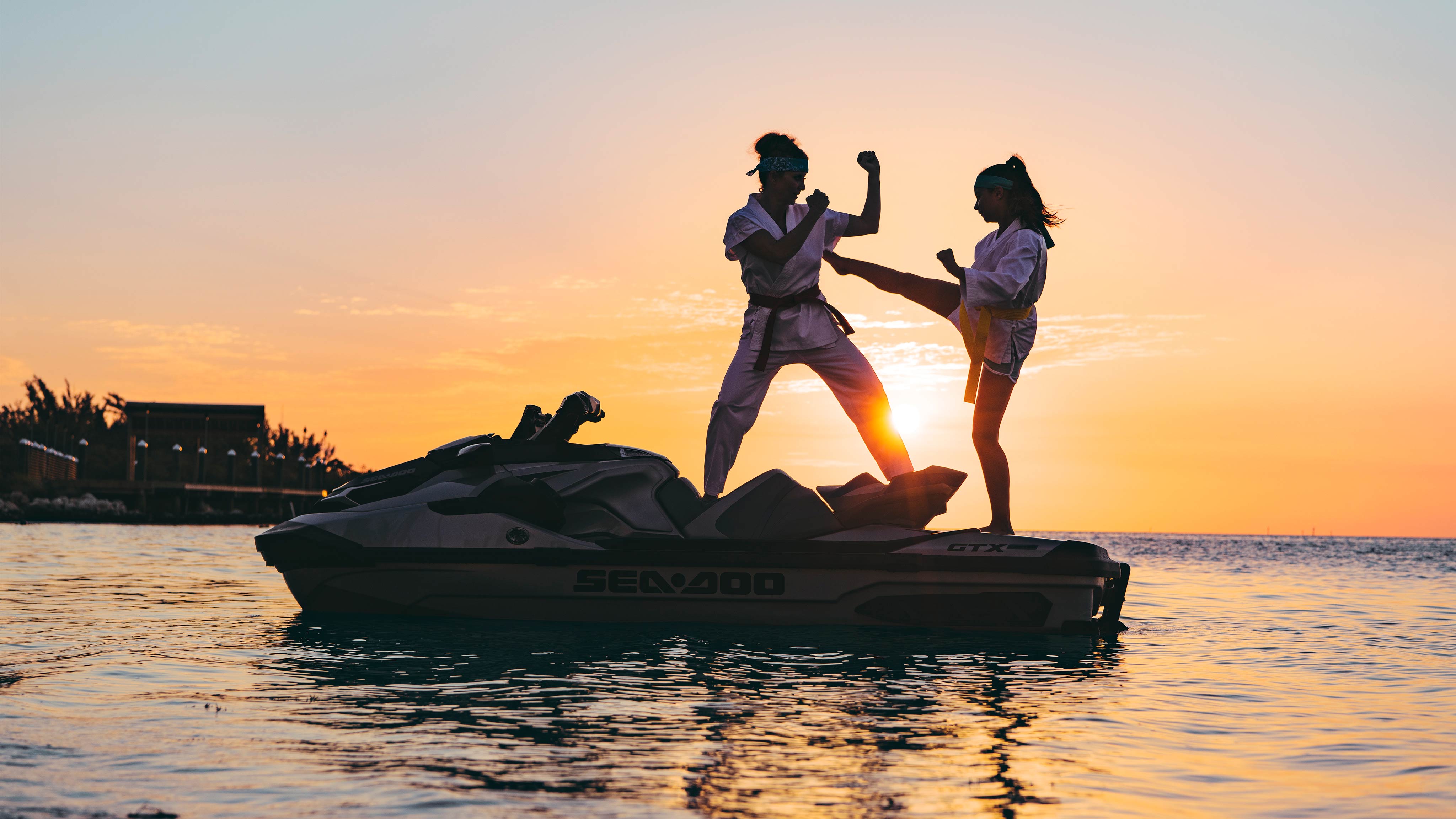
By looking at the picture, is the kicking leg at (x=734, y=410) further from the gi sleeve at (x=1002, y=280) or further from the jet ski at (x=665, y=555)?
the gi sleeve at (x=1002, y=280)

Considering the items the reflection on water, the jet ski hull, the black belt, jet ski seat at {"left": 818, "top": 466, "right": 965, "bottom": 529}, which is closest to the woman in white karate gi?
the black belt

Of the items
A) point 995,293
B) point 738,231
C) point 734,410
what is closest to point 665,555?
point 734,410

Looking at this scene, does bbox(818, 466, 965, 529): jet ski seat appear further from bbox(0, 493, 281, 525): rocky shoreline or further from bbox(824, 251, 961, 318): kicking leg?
bbox(0, 493, 281, 525): rocky shoreline

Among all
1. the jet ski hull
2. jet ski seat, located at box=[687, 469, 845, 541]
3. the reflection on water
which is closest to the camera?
the reflection on water

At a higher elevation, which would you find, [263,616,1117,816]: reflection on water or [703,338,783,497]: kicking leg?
[703,338,783,497]: kicking leg

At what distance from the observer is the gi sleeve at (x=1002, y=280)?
6859 mm

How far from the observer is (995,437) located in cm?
707

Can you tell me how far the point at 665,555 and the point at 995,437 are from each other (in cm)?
222

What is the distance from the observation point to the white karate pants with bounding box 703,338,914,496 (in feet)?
23.7

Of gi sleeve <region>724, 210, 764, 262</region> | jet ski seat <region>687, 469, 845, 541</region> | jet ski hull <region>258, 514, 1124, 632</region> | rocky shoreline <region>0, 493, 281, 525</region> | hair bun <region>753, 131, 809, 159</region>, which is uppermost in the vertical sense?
hair bun <region>753, 131, 809, 159</region>

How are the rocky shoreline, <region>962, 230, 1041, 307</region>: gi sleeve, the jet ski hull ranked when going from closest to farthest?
the jet ski hull < <region>962, 230, 1041, 307</region>: gi sleeve < the rocky shoreline

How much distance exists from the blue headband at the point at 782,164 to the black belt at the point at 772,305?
77 centimetres

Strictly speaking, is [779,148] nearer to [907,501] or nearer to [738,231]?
[738,231]

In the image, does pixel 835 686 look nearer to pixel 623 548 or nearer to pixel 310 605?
pixel 623 548
